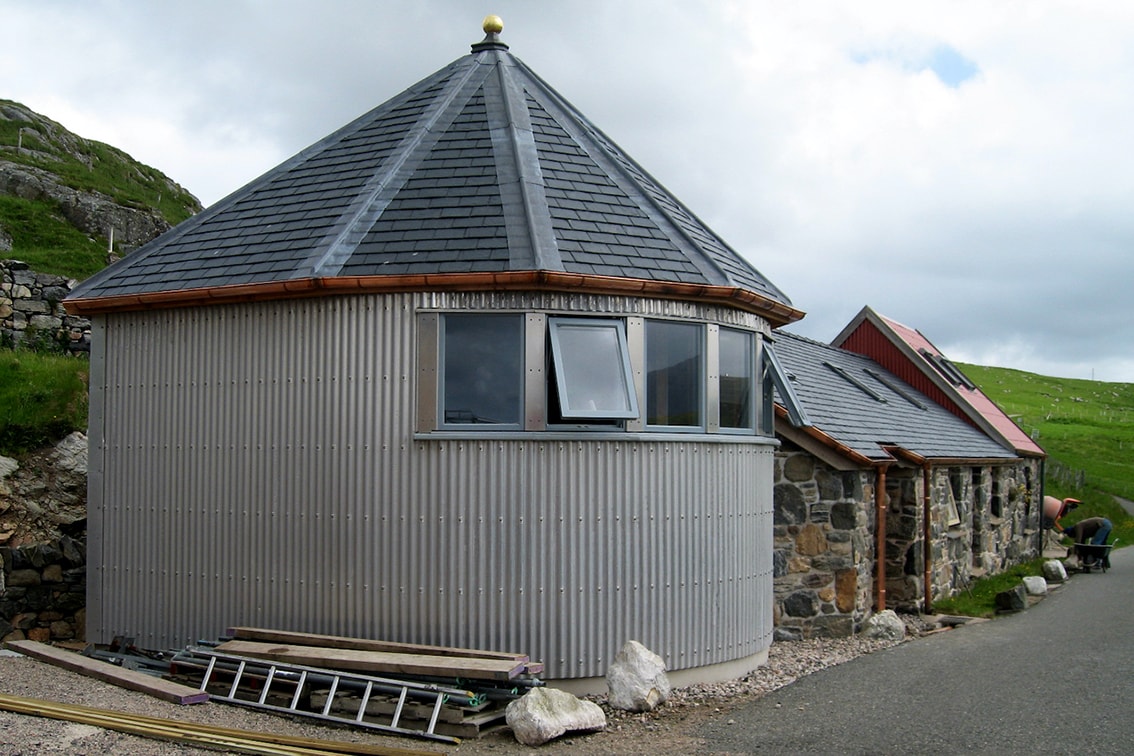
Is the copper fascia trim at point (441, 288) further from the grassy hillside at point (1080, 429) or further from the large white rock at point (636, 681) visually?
the grassy hillside at point (1080, 429)

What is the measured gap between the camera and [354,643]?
967 centimetres

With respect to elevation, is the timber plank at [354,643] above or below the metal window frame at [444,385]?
below

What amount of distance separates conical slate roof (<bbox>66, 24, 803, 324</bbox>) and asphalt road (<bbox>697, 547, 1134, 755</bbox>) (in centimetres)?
404

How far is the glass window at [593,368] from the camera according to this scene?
9.86 m

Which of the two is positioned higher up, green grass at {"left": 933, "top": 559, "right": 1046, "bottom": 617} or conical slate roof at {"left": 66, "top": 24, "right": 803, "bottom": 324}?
conical slate roof at {"left": 66, "top": 24, "right": 803, "bottom": 324}

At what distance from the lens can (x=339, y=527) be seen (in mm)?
10141

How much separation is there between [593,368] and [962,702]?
4674 millimetres

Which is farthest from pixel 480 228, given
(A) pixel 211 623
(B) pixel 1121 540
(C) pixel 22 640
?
(B) pixel 1121 540

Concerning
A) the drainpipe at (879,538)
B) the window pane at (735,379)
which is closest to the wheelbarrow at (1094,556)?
the drainpipe at (879,538)

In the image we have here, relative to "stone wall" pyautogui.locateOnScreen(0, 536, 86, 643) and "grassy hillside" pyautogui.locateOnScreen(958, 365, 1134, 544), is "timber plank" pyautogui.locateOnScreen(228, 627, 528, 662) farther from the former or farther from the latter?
"grassy hillside" pyautogui.locateOnScreen(958, 365, 1134, 544)

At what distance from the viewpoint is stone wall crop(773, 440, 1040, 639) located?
46.5 feet

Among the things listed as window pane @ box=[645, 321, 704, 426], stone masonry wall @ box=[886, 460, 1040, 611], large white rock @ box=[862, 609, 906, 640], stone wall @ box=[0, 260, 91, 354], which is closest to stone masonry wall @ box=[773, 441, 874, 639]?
large white rock @ box=[862, 609, 906, 640]

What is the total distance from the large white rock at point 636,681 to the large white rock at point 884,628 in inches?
215

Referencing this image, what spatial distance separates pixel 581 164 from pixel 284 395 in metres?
4.18
